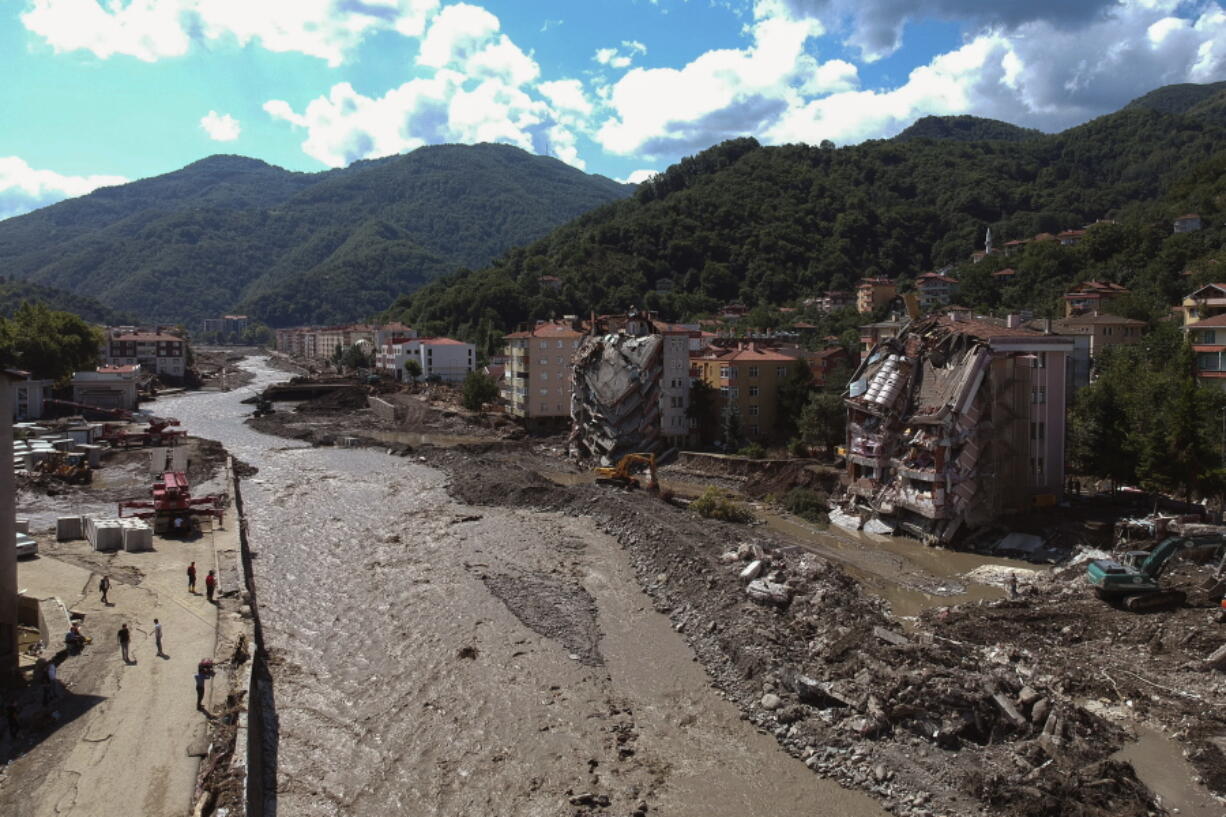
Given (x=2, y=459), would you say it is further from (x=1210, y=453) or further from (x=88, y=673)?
(x=1210, y=453)

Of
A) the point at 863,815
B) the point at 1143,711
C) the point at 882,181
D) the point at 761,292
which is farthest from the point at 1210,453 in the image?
the point at 882,181

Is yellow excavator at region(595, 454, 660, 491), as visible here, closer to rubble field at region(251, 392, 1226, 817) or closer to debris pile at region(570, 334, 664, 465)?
debris pile at region(570, 334, 664, 465)

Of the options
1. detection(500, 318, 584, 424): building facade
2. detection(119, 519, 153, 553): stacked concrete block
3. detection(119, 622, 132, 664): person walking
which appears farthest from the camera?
detection(500, 318, 584, 424): building facade

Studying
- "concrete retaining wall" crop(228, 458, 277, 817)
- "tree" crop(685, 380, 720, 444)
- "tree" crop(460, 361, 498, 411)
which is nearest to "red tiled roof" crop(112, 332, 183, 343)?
"tree" crop(460, 361, 498, 411)

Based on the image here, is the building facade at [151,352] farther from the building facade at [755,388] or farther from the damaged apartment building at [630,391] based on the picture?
the building facade at [755,388]

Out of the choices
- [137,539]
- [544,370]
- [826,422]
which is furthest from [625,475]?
[544,370]

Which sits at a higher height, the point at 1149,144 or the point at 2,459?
the point at 1149,144

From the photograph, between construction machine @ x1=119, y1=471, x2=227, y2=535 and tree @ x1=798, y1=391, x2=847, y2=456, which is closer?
construction machine @ x1=119, y1=471, x2=227, y2=535
